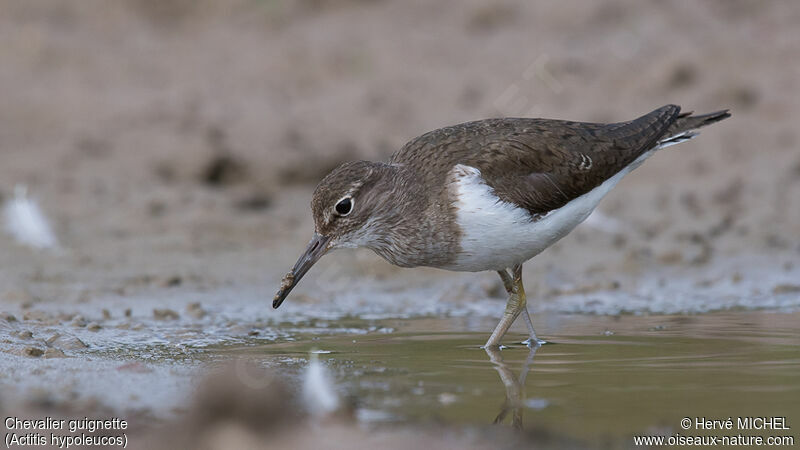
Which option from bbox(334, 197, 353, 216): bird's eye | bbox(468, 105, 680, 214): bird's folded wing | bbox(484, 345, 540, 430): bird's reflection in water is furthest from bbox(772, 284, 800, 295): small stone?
bbox(334, 197, 353, 216): bird's eye

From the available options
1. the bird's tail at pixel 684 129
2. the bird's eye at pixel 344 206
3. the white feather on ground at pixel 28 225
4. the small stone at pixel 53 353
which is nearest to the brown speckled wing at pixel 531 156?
the bird's tail at pixel 684 129

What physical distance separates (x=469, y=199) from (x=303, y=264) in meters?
1.18

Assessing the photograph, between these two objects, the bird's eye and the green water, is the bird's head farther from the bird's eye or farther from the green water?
the green water

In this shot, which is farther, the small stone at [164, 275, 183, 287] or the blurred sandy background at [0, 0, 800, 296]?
the blurred sandy background at [0, 0, 800, 296]

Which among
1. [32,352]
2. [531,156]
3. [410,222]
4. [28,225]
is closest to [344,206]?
[410,222]

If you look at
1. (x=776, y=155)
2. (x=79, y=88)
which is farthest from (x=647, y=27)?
(x=79, y=88)

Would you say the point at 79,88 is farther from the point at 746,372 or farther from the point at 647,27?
the point at 746,372

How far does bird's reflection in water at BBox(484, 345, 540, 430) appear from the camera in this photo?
16.2ft

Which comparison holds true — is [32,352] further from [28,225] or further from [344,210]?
[28,225]

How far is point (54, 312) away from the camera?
25.9ft

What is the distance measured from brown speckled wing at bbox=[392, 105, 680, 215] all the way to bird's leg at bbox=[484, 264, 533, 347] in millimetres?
667

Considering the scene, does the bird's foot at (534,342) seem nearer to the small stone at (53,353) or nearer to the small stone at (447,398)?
the small stone at (447,398)

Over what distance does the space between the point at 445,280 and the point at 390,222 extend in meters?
2.65

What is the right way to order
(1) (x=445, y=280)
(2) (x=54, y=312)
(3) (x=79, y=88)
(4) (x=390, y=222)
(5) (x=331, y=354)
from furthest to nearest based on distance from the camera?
(3) (x=79, y=88)
(1) (x=445, y=280)
(2) (x=54, y=312)
(4) (x=390, y=222)
(5) (x=331, y=354)
